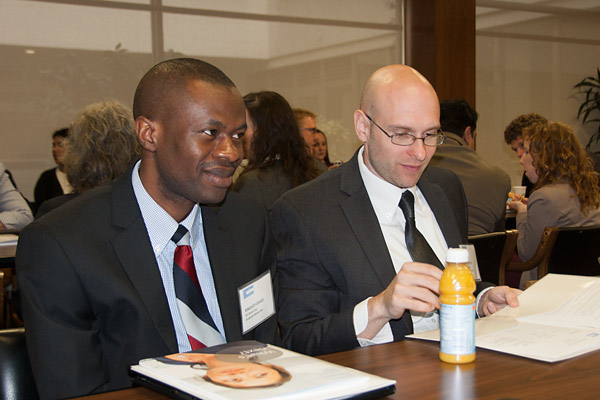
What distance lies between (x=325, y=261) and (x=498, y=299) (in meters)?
0.48

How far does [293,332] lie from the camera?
179 centimetres

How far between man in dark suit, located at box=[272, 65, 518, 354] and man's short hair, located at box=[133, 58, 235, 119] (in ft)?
1.64

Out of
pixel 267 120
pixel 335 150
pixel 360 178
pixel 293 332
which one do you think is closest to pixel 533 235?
pixel 267 120

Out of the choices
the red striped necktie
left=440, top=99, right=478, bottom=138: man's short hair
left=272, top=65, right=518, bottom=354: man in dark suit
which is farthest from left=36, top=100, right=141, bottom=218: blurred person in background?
left=440, top=99, right=478, bottom=138: man's short hair

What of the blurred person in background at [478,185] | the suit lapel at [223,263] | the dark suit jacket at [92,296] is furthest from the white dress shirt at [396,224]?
the blurred person in background at [478,185]

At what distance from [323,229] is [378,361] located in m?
0.69

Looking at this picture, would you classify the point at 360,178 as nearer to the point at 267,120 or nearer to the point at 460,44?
the point at 267,120

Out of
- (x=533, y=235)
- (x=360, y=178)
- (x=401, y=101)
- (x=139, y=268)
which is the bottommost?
(x=533, y=235)

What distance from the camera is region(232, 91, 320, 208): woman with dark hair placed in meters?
3.75

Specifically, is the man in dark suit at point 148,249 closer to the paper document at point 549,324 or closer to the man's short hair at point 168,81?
the man's short hair at point 168,81

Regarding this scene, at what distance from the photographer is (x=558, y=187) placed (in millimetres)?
3818

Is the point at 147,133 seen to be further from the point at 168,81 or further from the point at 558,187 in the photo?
the point at 558,187

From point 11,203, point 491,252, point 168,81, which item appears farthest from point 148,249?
point 11,203

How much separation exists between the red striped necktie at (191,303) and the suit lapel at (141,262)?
55 mm
